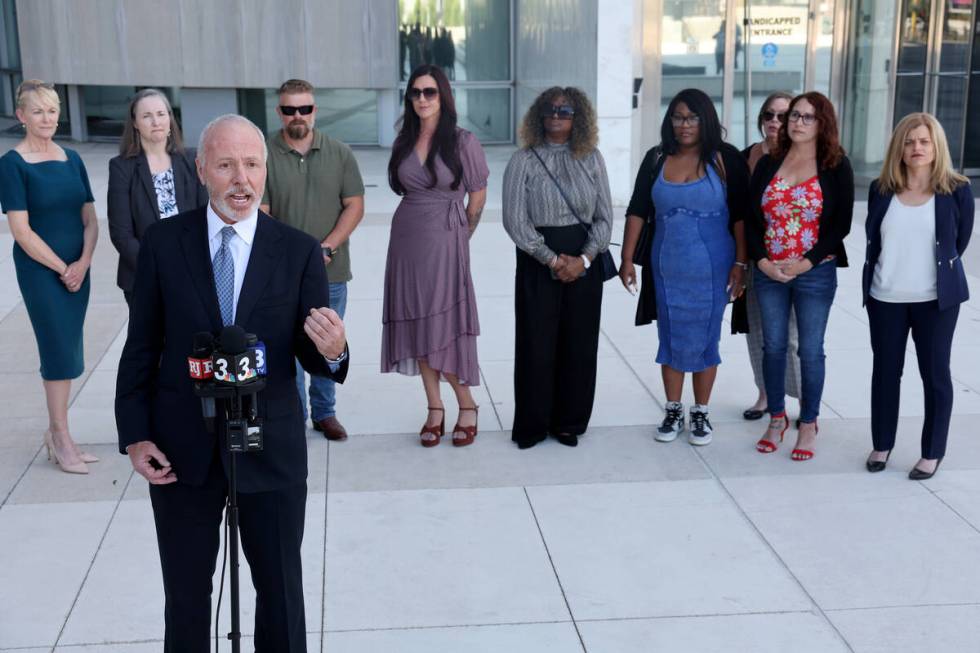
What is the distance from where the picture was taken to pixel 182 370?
326 centimetres

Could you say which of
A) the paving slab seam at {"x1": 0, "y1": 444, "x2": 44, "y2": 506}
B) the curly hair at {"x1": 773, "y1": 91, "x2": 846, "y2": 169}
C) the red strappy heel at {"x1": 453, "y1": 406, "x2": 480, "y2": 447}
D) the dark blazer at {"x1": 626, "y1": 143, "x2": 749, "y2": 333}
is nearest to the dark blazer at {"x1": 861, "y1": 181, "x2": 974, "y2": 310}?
the curly hair at {"x1": 773, "y1": 91, "x2": 846, "y2": 169}

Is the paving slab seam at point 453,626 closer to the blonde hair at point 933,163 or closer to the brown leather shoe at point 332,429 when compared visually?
the brown leather shoe at point 332,429

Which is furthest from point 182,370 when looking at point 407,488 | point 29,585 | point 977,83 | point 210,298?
point 977,83

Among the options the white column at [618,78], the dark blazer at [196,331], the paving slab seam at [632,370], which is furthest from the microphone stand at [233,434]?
the white column at [618,78]

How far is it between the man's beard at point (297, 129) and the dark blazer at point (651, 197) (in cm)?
163

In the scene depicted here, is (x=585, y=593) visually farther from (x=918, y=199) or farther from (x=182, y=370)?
(x=918, y=199)

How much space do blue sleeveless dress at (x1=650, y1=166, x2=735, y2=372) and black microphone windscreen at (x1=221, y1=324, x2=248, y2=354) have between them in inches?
133

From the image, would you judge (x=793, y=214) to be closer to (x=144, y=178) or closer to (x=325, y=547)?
(x=325, y=547)

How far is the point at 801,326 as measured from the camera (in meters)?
5.91

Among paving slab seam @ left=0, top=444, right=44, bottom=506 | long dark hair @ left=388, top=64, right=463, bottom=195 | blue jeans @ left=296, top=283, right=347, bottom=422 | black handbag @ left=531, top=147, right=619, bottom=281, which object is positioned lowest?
paving slab seam @ left=0, top=444, right=44, bottom=506

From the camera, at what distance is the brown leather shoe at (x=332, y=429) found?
6.24 meters

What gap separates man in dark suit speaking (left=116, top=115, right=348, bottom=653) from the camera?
3.21 metres

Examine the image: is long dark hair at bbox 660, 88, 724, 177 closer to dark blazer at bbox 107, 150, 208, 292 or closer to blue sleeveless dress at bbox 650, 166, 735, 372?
blue sleeveless dress at bbox 650, 166, 735, 372

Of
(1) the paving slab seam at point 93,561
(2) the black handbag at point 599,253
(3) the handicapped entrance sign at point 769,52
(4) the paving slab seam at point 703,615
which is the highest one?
(3) the handicapped entrance sign at point 769,52
